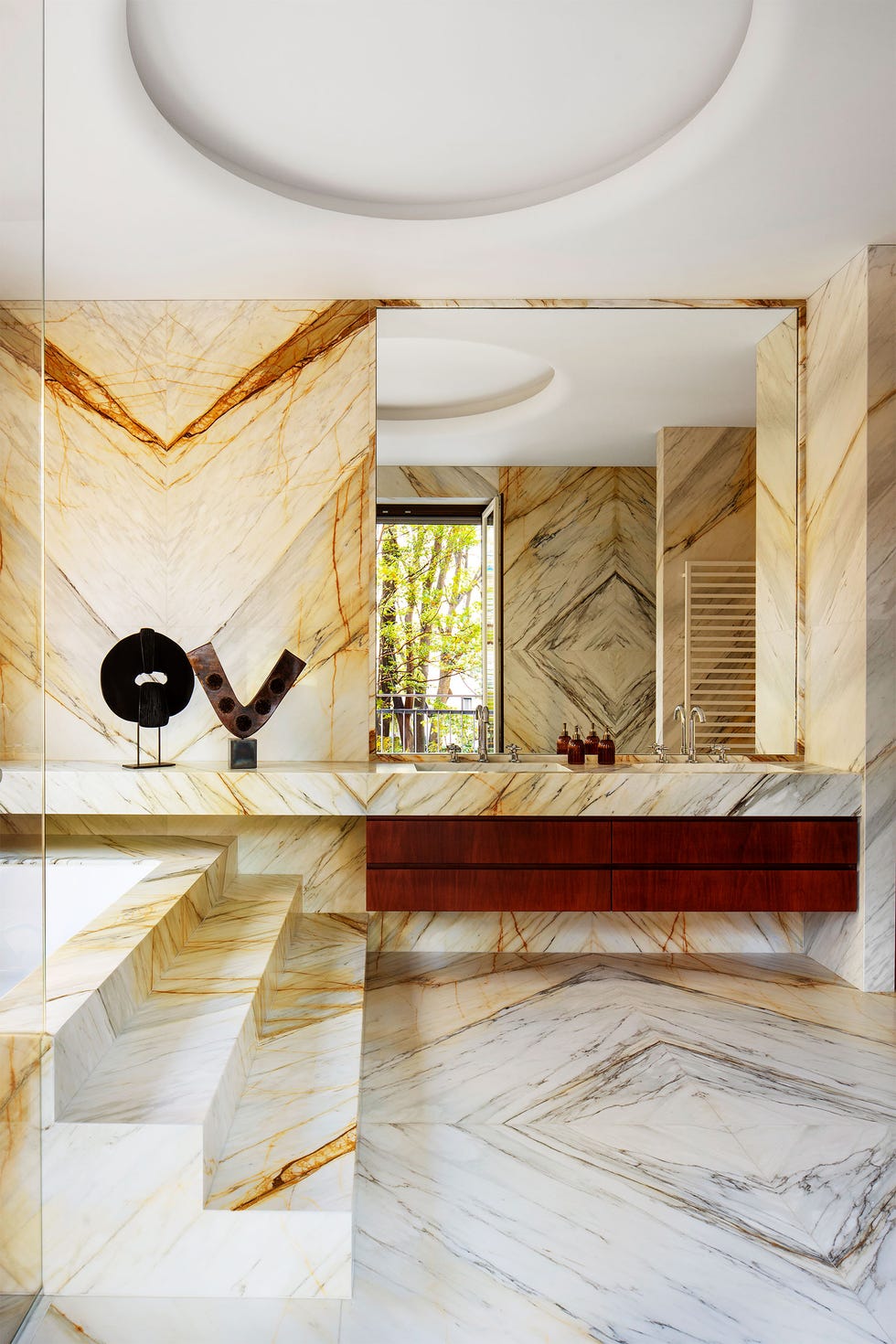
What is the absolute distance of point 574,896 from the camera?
3328 mm

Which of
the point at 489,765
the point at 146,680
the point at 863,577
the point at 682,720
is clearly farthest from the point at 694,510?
A: the point at 146,680

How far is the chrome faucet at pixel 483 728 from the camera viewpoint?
12.0 feet

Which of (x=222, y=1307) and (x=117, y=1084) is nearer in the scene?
(x=222, y=1307)

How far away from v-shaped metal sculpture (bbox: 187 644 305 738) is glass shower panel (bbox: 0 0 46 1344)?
181 centimetres

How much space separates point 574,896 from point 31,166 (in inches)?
106

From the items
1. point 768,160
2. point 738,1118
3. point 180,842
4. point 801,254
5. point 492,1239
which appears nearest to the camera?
point 492,1239

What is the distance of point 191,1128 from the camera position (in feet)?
5.67

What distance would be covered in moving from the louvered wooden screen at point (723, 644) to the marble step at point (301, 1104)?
5.70ft

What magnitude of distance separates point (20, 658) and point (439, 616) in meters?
2.18

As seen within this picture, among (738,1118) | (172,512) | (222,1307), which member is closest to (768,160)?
(172,512)

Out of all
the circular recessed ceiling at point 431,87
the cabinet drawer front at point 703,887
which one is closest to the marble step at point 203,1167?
the cabinet drawer front at point 703,887

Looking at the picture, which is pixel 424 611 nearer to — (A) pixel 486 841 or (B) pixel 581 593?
(B) pixel 581 593

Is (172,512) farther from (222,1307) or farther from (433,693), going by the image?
(222,1307)

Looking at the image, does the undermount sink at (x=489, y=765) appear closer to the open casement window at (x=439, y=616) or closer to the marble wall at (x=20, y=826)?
the open casement window at (x=439, y=616)
